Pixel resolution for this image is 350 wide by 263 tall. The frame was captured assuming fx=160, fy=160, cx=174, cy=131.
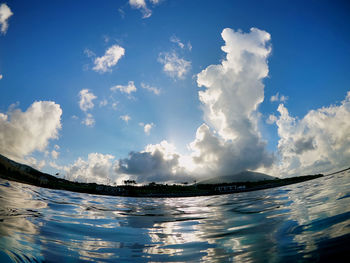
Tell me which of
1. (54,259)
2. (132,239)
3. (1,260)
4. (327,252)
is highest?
(1,260)

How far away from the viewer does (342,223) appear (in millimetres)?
3213

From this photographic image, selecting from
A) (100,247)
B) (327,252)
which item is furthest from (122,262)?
(327,252)

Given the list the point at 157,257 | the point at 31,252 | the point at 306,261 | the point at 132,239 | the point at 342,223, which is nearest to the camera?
the point at 306,261

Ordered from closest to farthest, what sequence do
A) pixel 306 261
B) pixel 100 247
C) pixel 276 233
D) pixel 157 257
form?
pixel 306 261
pixel 157 257
pixel 100 247
pixel 276 233

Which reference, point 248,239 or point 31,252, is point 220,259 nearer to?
point 248,239

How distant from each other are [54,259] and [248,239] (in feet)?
12.3

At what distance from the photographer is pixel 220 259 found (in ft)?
8.94

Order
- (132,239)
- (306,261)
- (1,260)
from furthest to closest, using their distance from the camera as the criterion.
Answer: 1. (132,239)
2. (306,261)
3. (1,260)

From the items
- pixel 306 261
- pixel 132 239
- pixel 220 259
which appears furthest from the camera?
pixel 132 239

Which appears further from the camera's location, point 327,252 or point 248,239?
point 248,239

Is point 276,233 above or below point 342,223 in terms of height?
below

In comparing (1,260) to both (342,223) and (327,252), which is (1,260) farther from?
(342,223)

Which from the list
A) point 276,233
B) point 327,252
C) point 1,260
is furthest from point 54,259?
point 276,233

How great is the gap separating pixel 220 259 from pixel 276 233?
1.81m
